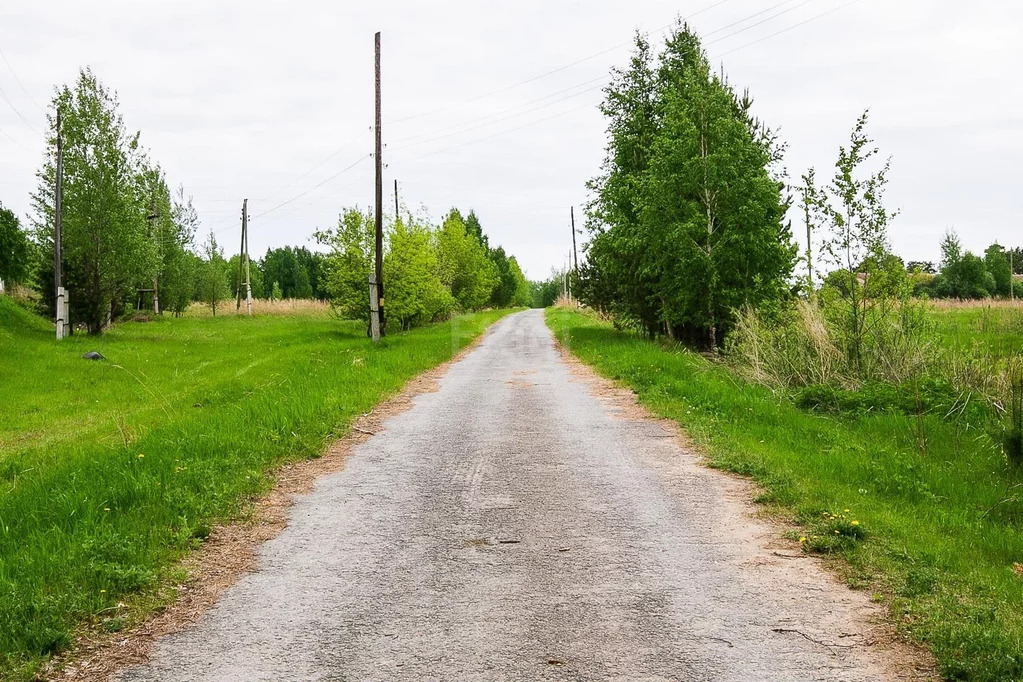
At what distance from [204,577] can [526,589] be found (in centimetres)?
220

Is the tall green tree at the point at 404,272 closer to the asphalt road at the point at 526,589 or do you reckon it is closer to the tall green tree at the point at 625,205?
the tall green tree at the point at 625,205

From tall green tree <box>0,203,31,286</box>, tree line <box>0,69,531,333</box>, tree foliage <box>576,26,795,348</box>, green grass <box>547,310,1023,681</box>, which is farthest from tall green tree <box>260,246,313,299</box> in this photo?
green grass <box>547,310,1023,681</box>

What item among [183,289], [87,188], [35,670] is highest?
[87,188]

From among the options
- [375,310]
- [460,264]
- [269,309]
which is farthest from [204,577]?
[460,264]

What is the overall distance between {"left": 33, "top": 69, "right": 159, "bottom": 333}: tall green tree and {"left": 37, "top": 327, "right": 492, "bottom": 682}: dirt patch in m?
26.5

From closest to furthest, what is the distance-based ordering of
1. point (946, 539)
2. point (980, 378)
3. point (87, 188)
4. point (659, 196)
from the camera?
point (946, 539), point (980, 378), point (659, 196), point (87, 188)

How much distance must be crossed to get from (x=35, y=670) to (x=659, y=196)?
21508 mm

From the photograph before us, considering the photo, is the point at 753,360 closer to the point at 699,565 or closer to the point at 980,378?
the point at 980,378

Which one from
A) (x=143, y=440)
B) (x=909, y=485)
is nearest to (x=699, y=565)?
(x=909, y=485)

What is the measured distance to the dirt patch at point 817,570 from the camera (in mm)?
Result: 3951

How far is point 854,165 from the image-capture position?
1323 cm

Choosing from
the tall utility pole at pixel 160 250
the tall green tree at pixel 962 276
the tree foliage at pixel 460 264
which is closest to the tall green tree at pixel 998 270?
the tall green tree at pixel 962 276

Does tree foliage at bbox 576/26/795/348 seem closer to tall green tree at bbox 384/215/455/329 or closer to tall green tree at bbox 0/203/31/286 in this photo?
tall green tree at bbox 384/215/455/329

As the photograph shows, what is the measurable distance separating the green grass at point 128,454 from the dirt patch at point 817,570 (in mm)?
4146
